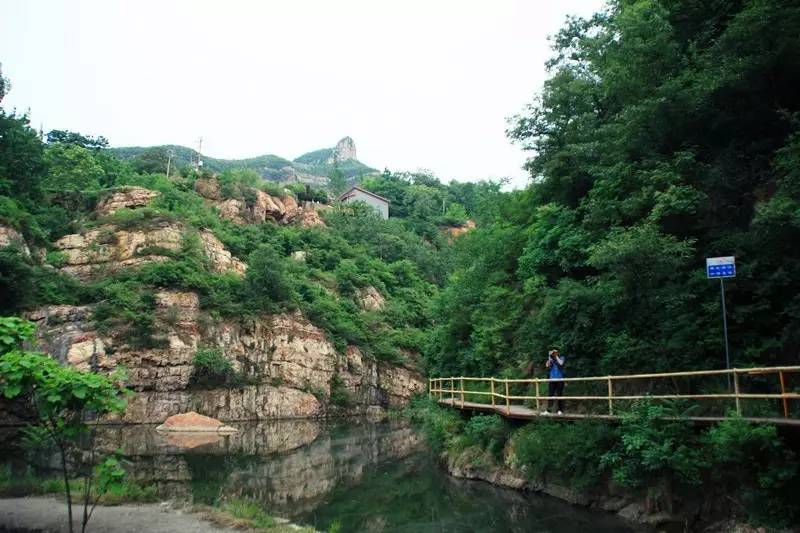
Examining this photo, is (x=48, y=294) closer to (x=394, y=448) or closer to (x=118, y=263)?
(x=118, y=263)

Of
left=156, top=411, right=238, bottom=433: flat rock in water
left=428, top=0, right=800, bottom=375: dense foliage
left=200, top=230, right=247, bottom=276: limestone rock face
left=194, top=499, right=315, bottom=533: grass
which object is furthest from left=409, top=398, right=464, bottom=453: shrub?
left=200, top=230, right=247, bottom=276: limestone rock face

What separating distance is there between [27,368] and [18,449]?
17811mm

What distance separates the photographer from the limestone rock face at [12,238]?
35688mm

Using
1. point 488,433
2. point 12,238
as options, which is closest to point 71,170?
point 12,238

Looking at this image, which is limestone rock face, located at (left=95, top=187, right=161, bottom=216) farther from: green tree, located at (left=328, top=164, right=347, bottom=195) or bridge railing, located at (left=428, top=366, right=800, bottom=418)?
green tree, located at (left=328, top=164, right=347, bottom=195)

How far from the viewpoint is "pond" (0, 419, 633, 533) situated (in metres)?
12.4

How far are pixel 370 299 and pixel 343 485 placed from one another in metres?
43.8

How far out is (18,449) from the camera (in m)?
21.1

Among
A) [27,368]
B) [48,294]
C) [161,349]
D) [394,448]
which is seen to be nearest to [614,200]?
[27,368]

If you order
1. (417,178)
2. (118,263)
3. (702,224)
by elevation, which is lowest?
(702,224)

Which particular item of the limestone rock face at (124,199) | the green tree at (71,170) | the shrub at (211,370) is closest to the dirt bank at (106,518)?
the shrub at (211,370)

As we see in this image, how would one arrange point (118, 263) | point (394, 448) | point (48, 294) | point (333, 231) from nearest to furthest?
point (394, 448)
point (48, 294)
point (118, 263)
point (333, 231)

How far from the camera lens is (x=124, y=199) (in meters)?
50.7

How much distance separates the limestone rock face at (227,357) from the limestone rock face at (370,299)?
947 centimetres
